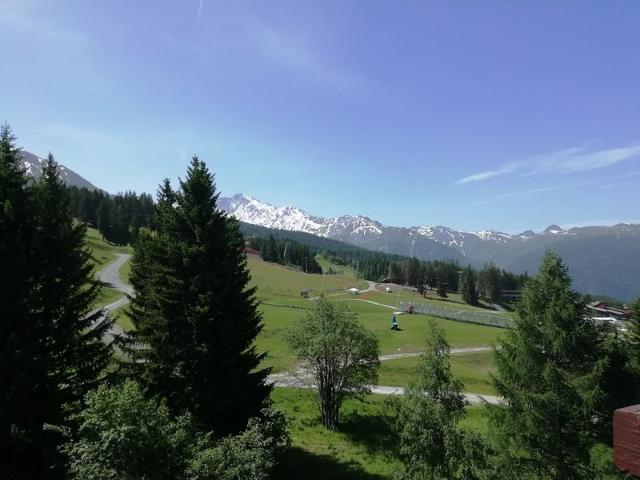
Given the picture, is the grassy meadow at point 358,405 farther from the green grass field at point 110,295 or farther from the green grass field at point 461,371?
the green grass field at point 110,295

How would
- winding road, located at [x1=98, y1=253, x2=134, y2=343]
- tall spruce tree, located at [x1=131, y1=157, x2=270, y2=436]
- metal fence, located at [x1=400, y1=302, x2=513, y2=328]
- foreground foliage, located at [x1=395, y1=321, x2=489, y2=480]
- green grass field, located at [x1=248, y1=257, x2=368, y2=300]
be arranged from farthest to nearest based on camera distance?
green grass field, located at [x1=248, y1=257, x2=368, y2=300] → metal fence, located at [x1=400, y1=302, x2=513, y2=328] → winding road, located at [x1=98, y1=253, x2=134, y2=343] → tall spruce tree, located at [x1=131, y1=157, x2=270, y2=436] → foreground foliage, located at [x1=395, y1=321, x2=489, y2=480]

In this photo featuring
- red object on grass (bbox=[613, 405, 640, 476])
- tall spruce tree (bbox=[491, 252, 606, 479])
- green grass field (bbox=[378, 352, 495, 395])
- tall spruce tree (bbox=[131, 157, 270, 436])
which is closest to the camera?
red object on grass (bbox=[613, 405, 640, 476])

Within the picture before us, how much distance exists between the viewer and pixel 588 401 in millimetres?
18719

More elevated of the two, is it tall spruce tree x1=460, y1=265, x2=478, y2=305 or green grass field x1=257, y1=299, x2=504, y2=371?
tall spruce tree x1=460, y1=265, x2=478, y2=305

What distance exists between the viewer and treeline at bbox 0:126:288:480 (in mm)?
13922

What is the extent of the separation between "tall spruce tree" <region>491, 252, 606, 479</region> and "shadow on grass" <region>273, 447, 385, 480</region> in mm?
9376

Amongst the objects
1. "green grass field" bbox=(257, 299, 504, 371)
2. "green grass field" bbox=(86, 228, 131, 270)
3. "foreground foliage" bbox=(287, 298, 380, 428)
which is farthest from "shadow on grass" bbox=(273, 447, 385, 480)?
"green grass field" bbox=(86, 228, 131, 270)

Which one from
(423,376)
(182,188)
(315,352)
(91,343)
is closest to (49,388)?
(91,343)

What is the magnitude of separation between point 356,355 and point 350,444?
624 cm

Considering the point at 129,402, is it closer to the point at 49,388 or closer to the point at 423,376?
the point at 49,388

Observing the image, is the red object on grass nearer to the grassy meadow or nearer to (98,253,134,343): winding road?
the grassy meadow

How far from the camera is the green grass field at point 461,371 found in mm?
47562

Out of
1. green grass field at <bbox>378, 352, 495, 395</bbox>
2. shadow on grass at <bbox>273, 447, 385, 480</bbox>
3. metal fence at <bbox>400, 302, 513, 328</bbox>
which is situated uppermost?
metal fence at <bbox>400, 302, 513, 328</bbox>

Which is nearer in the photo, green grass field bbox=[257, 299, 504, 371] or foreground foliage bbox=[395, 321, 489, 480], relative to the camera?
foreground foliage bbox=[395, 321, 489, 480]
